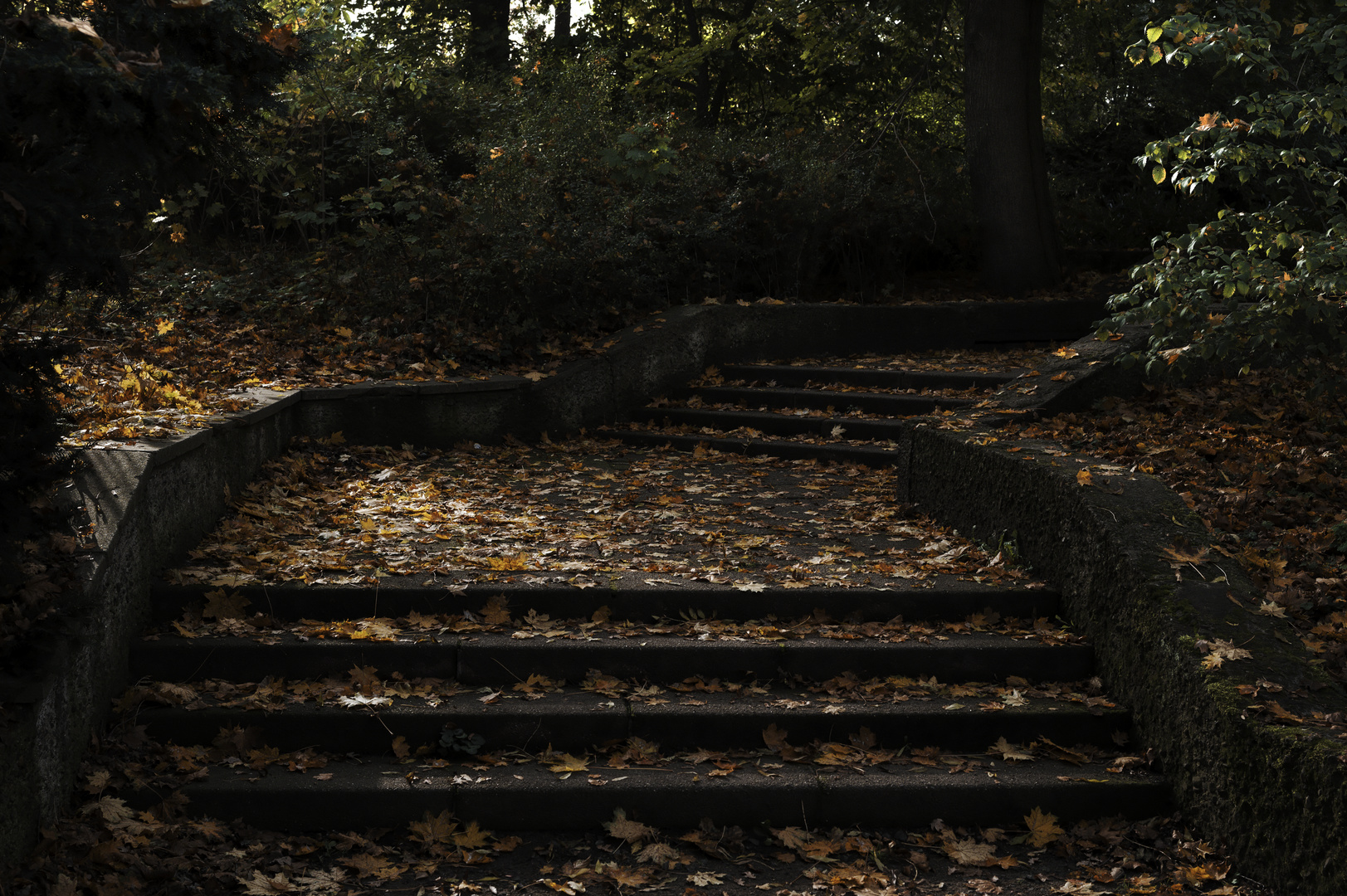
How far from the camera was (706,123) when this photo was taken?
18078 mm

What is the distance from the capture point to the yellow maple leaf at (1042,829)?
11.7 ft

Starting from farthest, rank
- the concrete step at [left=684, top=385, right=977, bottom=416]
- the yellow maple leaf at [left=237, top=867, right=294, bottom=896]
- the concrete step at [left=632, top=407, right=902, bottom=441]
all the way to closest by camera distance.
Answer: the concrete step at [left=684, top=385, right=977, bottom=416] → the concrete step at [left=632, top=407, right=902, bottom=441] → the yellow maple leaf at [left=237, top=867, right=294, bottom=896]

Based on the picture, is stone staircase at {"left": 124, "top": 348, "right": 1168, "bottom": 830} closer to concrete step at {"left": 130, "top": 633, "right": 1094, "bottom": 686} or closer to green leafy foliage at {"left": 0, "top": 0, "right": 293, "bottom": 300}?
concrete step at {"left": 130, "top": 633, "right": 1094, "bottom": 686}

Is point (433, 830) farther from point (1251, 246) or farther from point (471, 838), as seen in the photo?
point (1251, 246)

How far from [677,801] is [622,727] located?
429 mm

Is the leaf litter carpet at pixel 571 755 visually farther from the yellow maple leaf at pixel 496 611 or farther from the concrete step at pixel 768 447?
the concrete step at pixel 768 447

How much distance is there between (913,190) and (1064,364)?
16.0 ft

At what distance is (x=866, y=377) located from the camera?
8.92 metres

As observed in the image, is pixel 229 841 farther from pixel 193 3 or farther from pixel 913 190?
pixel 913 190

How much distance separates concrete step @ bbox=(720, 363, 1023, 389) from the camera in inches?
337

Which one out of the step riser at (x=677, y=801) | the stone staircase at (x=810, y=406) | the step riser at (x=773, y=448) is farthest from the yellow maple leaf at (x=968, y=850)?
A: the stone staircase at (x=810, y=406)

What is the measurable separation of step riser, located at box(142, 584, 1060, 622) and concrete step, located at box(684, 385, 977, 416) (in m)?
3.48

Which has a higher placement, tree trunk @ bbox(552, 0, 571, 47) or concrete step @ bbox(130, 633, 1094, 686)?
tree trunk @ bbox(552, 0, 571, 47)

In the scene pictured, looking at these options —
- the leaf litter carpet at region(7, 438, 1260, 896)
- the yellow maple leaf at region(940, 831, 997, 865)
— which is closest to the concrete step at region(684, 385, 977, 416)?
the leaf litter carpet at region(7, 438, 1260, 896)
